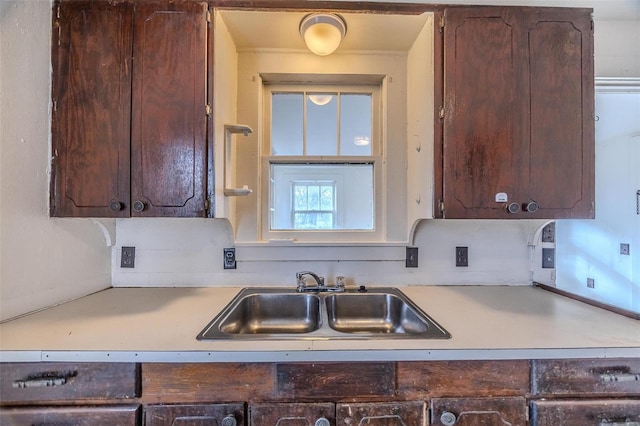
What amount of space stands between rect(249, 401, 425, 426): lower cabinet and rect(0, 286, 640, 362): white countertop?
15cm

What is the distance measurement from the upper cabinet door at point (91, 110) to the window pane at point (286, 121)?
0.73 metres

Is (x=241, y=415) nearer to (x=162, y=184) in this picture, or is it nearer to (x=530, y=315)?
(x=162, y=184)

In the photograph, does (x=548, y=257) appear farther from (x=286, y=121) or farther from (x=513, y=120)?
(x=286, y=121)

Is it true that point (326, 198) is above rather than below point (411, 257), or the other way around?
above

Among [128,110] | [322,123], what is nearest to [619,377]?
[322,123]

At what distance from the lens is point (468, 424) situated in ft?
2.66

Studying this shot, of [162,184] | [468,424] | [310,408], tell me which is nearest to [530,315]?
[468,424]

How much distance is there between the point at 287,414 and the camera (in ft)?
2.63

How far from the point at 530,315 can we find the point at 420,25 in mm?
1374

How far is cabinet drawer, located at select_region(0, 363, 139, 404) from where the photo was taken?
0.79 m

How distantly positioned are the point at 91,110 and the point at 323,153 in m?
1.10

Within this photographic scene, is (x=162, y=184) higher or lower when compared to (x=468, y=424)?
higher

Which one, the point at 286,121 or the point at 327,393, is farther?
the point at 286,121

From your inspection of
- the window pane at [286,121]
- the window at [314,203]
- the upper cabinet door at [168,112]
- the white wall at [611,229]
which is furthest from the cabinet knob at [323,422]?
the white wall at [611,229]
